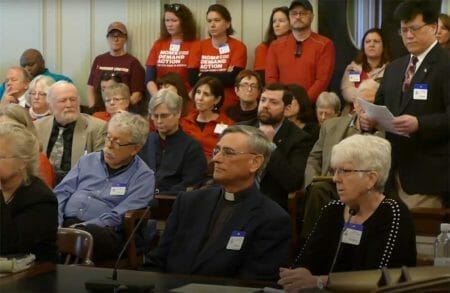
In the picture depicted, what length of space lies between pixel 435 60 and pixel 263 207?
150 cm

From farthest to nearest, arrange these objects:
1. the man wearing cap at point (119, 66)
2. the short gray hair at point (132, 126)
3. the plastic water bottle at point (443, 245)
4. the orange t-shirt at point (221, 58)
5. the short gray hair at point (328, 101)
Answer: the man wearing cap at point (119, 66) → the orange t-shirt at point (221, 58) → the short gray hair at point (328, 101) → the short gray hair at point (132, 126) → the plastic water bottle at point (443, 245)

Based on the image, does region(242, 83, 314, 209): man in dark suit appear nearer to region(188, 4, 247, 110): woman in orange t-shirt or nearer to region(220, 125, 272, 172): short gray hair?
region(220, 125, 272, 172): short gray hair

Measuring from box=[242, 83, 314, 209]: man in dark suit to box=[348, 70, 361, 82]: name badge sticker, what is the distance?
1024 mm

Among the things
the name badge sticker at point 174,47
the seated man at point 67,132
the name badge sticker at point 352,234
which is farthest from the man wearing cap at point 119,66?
the name badge sticker at point 352,234

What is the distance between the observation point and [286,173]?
4.79 metres

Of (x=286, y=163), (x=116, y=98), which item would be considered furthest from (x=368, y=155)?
(x=116, y=98)

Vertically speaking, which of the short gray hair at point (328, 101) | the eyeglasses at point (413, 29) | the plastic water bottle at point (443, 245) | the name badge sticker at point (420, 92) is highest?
the eyeglasses at point (413, 29)

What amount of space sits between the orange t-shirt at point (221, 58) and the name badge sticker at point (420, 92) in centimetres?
230

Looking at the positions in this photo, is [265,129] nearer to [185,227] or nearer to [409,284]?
[185,227]

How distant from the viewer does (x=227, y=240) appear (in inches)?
129

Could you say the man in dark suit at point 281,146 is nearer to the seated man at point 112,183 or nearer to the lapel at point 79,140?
the seated man at point 112,183

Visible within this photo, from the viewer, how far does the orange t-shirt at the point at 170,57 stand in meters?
6.82

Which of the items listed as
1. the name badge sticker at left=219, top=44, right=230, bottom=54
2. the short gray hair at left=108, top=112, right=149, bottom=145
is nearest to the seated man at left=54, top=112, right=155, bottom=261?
the short gray hair at left=108, top=112, right=149, bottom=145

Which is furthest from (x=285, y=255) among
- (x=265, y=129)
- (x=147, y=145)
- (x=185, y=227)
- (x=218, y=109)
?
(x=218, y=109)
